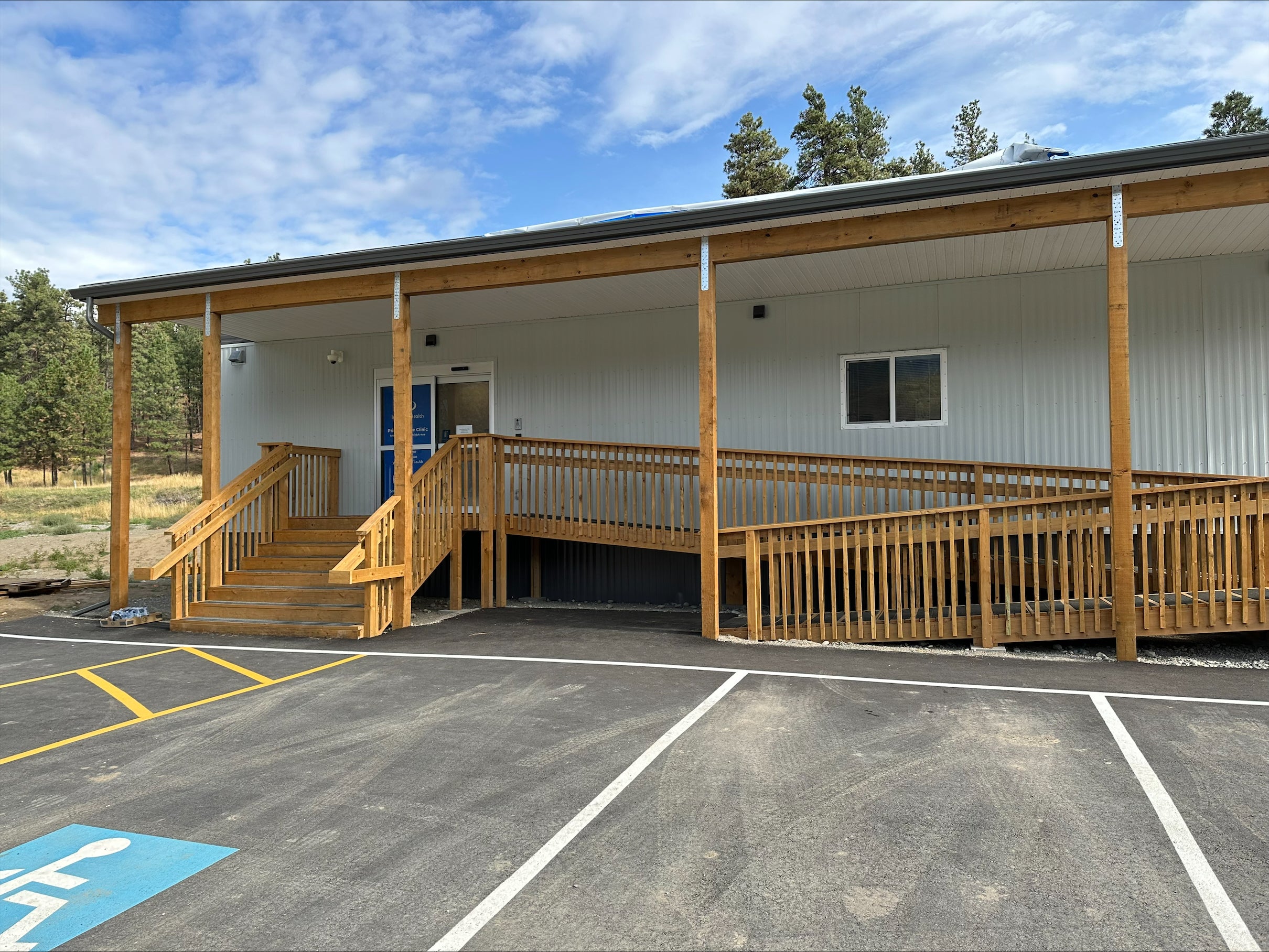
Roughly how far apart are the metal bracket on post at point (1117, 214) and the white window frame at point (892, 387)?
3024mm

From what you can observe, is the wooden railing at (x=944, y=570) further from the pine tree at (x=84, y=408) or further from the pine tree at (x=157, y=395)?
the pine tree at (x=157, y=395)

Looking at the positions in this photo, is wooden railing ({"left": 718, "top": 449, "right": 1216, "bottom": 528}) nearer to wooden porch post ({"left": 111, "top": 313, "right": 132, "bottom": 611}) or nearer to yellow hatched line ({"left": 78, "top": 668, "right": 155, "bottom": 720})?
yellow hatched line ({"left": 78, "top": 668, "right": 155, "bottom": 720})

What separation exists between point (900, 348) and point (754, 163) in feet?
73.6

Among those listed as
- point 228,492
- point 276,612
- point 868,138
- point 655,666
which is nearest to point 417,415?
point 228,492

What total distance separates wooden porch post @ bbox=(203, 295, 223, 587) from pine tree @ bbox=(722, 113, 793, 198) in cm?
2316

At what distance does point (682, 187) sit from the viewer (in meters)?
39.5

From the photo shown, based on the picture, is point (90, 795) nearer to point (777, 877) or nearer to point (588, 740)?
point (588, 740)

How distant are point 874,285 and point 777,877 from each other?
787 cm

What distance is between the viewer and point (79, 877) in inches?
110

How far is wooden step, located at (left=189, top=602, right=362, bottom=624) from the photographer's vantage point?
8023 millimetres

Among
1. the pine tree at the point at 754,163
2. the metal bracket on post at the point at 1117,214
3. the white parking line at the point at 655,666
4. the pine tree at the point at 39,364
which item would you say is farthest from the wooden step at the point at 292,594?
the pine tree at the point at 39,364

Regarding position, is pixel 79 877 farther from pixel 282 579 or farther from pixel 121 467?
Result: pixel 121 467

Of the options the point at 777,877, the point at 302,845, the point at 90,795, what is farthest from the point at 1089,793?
the point at 90,795

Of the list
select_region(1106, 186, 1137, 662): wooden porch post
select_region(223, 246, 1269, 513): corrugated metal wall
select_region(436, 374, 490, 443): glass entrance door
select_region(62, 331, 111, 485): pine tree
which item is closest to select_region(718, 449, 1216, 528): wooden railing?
select_region(223, 246, 1269, 513): corrugated metal wall
